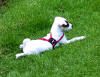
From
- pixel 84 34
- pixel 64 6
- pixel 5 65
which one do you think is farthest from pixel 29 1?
pixel 5 65

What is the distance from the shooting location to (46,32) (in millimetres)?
6508

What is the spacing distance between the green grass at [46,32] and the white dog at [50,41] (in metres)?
0.13

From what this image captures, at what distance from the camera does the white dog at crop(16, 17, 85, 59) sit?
17.8 ft

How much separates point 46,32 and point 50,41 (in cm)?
99

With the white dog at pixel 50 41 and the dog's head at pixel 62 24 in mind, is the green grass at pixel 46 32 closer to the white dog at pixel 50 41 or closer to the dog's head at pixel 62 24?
the white dog at pixel 50 41

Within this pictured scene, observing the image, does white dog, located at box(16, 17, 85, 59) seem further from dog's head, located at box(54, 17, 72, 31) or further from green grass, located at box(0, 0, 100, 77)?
green grass, located at box(0, 0, 100, 77)

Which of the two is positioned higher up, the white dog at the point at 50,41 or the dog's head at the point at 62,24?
the dog's head at the point at 62,24

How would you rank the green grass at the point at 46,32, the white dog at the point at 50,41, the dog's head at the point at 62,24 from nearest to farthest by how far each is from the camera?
the green grass at the point at 46,32
the white dog at the point at 50,41
the dog's head at the point at 62,24

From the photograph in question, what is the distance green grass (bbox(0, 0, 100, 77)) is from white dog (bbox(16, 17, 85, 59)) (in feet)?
0.43

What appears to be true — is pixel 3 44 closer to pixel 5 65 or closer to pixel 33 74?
pixel 5 65

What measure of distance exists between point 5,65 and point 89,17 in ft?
8.65

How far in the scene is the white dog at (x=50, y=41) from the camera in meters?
5.43

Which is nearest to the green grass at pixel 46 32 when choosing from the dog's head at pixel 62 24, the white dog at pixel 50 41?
the white dog at pixel 50 41

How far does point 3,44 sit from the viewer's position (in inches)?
238
